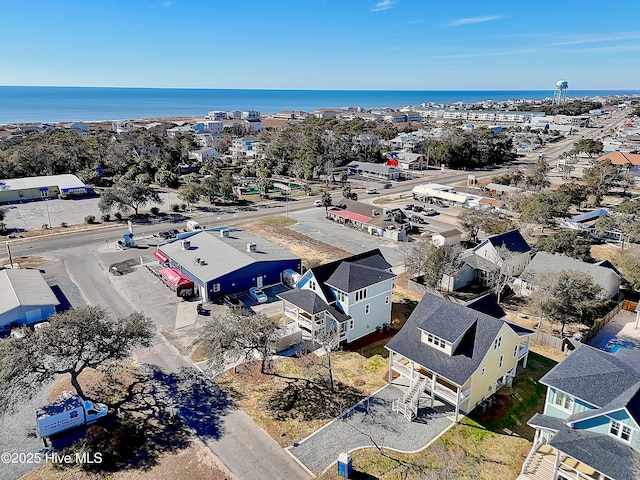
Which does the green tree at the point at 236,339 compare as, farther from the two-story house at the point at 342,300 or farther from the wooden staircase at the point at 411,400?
the wooden staircase at the point at 411,400

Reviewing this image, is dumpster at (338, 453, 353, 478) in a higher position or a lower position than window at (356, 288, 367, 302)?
lower

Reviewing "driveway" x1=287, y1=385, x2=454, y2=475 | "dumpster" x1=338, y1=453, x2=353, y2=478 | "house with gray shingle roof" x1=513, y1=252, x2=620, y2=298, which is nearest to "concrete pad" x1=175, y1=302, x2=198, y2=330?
"driveway" x1=287, y1=385, x2=454, y2=475

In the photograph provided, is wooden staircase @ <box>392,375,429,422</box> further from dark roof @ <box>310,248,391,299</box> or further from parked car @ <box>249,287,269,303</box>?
parked car @ <box>249,287,269,303</box>

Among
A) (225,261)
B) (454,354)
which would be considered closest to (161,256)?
(225,261)

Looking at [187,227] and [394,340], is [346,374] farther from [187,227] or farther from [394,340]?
[187,227]

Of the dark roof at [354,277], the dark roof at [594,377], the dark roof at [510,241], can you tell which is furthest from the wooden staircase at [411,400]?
the dark roof at [510,241]

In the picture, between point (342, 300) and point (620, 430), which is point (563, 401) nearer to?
point (620, 430)
